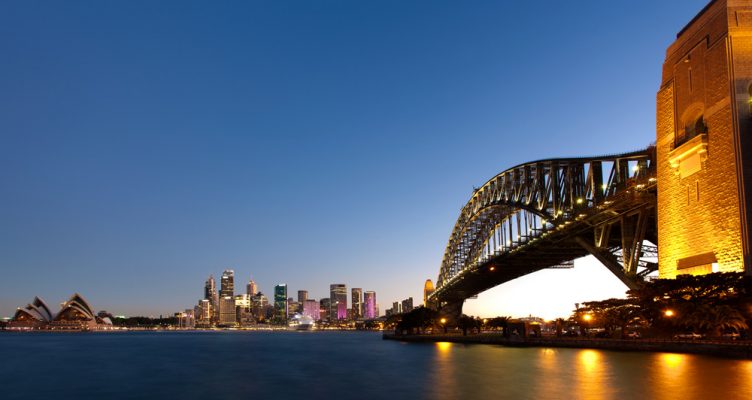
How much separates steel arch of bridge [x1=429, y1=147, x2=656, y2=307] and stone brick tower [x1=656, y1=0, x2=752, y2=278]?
565 centimetres

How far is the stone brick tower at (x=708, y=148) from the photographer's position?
115 feet

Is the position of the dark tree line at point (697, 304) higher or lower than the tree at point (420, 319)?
higher

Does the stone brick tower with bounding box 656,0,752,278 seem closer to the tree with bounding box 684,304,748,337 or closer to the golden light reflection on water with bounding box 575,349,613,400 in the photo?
the tree with bounding box 684,304,748,337

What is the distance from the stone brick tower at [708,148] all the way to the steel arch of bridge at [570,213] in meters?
5.65

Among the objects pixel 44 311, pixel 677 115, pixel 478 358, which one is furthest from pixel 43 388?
pixel 44 311

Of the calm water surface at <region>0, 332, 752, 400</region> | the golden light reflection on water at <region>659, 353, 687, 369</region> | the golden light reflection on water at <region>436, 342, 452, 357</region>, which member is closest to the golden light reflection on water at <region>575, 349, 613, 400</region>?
the calm water surface at <region>0, 332, 752, 400</region>

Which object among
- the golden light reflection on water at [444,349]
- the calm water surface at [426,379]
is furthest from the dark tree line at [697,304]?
the golden light reflection on water at [444,349]

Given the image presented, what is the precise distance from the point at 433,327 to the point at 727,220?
242ft

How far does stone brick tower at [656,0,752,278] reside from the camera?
3519 centimetres

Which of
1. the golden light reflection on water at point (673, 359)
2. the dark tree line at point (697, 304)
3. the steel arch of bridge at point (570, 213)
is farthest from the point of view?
the steel arch of bridge at point (570, 213)

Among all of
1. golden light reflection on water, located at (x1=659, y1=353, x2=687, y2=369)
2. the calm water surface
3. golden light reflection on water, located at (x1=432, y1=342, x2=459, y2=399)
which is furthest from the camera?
golden light reflection on water, located at (x1=659, y1=353, x2=687, y2=369)

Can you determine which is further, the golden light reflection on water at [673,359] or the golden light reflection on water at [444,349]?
the golden light reflection on water at [444,349]

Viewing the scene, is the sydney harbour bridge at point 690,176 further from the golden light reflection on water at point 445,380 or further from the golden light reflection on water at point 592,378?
the golden light reflection on water at point 445,380

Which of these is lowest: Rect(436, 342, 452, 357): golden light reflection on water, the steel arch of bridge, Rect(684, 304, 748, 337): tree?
Rect(436, 342, 452, 357): golden light reflection on water
